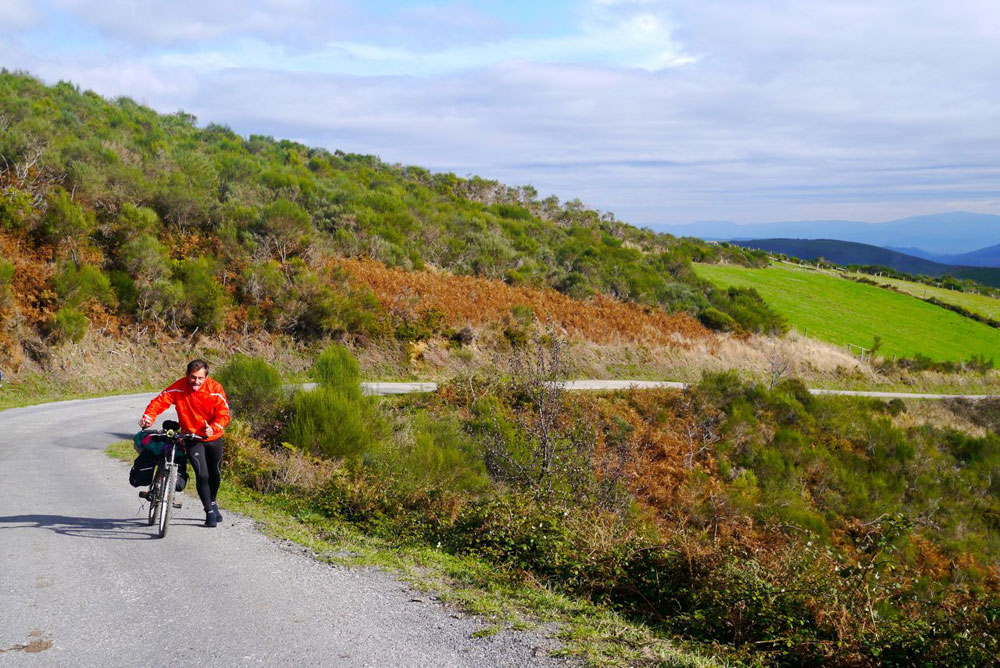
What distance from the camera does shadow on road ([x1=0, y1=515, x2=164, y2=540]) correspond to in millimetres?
6824

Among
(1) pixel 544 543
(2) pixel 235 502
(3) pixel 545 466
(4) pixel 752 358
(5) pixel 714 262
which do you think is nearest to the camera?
(1) pixel 544 543

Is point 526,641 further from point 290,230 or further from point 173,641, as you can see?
point 290,230

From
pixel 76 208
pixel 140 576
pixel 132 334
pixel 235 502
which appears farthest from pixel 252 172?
pixel 140 576

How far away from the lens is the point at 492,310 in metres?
26.1

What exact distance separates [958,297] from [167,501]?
224ft

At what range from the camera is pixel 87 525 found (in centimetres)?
711

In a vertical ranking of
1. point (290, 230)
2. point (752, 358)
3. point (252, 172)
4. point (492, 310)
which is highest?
point (252, 172)

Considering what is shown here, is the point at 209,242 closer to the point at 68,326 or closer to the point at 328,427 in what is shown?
the point at 68,326

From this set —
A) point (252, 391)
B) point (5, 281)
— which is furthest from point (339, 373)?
point (5, 281)

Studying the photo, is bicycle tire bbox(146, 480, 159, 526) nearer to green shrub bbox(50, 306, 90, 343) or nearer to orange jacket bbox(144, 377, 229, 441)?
orange jacket bbox(144, 377, 229, 441)

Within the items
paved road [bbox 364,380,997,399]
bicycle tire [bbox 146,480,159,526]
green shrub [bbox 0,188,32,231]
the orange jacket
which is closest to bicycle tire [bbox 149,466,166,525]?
bicycle tire [bbox 146,480,159,526]

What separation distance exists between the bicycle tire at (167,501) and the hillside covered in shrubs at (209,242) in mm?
13897

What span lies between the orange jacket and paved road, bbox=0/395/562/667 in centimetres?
107

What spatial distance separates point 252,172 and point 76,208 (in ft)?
36.9
